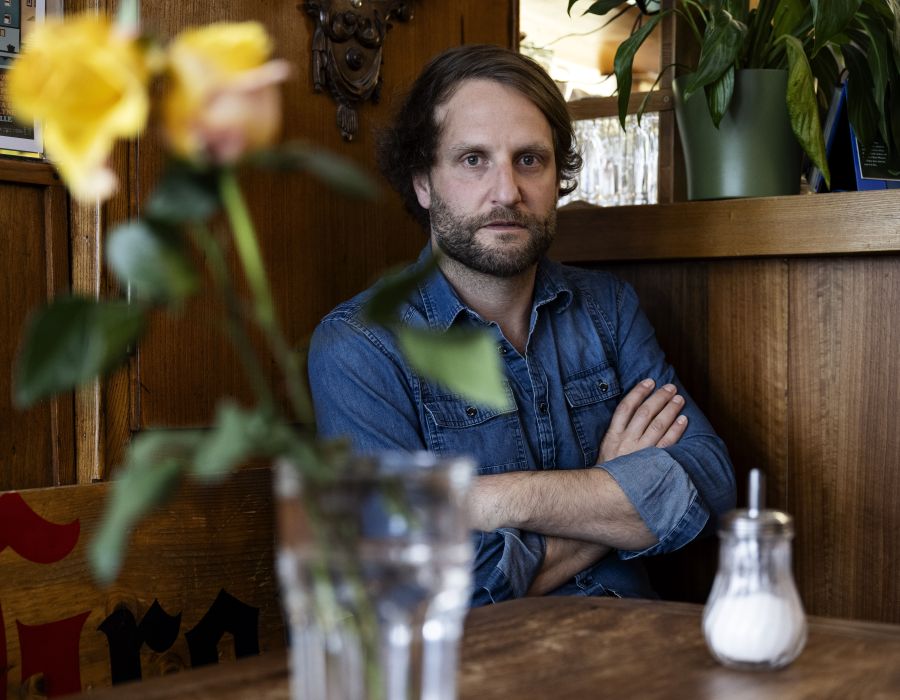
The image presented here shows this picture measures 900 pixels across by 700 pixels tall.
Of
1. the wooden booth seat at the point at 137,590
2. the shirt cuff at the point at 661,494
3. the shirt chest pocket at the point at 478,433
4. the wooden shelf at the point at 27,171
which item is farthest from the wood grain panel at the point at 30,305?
the shirt cuff at the point at 661,494

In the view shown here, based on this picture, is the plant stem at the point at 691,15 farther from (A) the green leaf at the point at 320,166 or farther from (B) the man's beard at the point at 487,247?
(A) the green leaf at the point at 320,166

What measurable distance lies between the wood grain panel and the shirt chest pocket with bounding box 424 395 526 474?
51cm

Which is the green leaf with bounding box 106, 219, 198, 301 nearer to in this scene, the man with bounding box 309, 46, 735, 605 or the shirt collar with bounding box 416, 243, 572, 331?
the man with bounding box 309, 46, 735, 605

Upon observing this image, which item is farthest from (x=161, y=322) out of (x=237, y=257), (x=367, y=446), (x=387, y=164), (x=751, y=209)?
(x=751, y=209)

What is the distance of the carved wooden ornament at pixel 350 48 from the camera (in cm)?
174

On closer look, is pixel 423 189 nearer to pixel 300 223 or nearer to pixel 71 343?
pixel 300 223

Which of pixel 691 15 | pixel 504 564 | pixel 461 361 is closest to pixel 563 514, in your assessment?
pixel 504 564

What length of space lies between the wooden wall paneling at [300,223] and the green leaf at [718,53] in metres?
0.48

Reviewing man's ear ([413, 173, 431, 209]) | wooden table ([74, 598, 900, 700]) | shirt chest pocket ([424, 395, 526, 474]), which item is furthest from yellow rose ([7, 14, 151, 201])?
man's ear ([413, 173, 431, 209])

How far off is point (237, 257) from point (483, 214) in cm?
40

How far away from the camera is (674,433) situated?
1.70 meters

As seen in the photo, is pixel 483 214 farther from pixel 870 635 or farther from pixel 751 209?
pixel 870 635

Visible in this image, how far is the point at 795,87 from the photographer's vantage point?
5.82ft

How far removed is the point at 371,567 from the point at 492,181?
1311 mm
